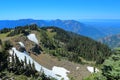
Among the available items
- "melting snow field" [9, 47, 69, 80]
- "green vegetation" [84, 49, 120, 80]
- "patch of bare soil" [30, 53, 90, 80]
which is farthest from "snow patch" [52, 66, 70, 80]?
"green vegetation" [84, 49, 120, 80]

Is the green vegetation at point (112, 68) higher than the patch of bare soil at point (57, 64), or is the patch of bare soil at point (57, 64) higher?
the green vegetation at point (112, 68)

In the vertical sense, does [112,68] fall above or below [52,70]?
above

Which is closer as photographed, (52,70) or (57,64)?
(52,70)

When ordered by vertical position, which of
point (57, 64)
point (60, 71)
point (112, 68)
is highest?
point (112, 68)

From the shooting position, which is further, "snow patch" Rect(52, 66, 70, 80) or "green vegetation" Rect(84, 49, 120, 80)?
"snow patch" Rect(52, 66, 70, 80)

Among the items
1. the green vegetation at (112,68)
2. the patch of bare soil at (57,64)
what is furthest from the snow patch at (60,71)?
the green vegetation at (112,68)

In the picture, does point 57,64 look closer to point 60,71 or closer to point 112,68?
point 60,71

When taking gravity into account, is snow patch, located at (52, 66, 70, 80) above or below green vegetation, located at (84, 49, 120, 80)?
below

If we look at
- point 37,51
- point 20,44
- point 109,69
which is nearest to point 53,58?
point 37,51

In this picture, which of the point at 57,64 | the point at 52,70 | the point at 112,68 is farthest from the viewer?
the point at 57,64

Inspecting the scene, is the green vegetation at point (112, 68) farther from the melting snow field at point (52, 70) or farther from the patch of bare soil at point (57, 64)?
the patch of bare soil at point (57, 64)

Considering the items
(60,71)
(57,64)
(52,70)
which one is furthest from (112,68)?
(57,64)

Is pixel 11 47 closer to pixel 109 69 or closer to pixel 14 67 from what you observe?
pixel 14 67

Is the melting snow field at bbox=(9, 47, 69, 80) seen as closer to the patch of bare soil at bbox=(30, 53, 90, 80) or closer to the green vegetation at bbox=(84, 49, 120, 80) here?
the patch of bare soil at bbox=(30, 53, 90, 80)
